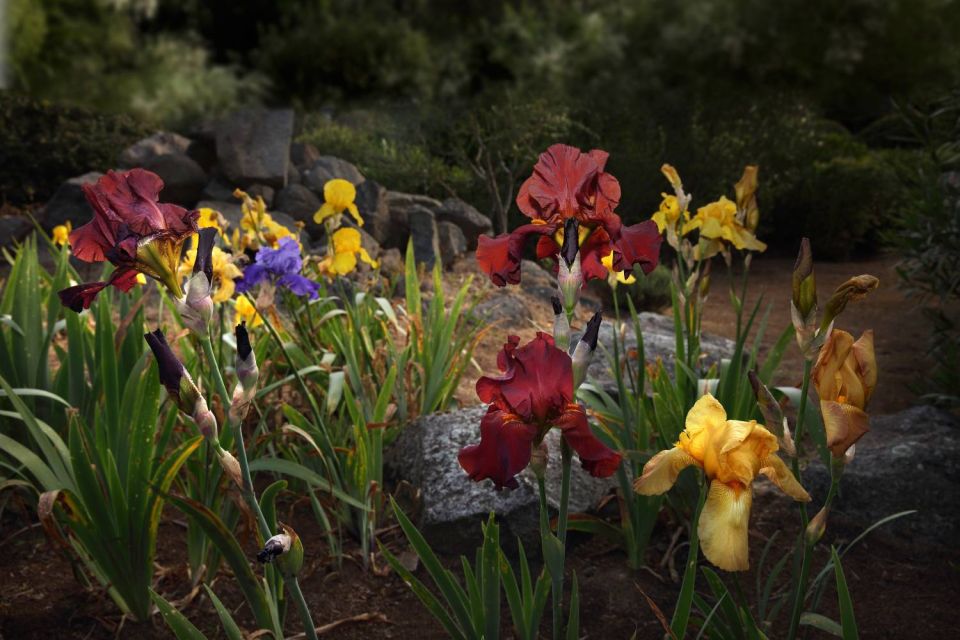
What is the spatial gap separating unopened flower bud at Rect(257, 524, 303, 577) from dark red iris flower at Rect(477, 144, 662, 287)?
455 millimetres

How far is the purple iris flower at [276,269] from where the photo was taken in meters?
2.26

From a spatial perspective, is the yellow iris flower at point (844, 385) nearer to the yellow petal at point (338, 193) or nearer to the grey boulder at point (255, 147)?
the yellow petal at point (338, 193)

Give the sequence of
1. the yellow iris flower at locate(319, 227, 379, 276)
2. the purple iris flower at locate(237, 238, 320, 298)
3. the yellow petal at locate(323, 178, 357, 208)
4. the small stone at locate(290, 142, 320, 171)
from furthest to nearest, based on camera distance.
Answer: the small stone at locate(290, 142, 320, 171) → the yellow iris flower at locate(319, 227, 379, 276) → the yellow petal at locate(323, 178, 357, 208) → the purple iris flower at locate(237, 238, 320, 298)

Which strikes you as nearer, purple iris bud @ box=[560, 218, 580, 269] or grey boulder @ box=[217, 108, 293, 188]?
purple iris bud @ box=[560, 218, 580, 269]

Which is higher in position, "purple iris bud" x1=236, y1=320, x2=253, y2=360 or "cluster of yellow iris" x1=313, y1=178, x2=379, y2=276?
"purple iris bud" x1=236, y1=320, x2=253, y2=360

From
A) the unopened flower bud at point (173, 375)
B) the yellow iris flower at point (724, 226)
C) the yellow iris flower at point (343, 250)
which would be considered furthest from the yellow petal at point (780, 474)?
the yellow iris flower at point (343, 250)

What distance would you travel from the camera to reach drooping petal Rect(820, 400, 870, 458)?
1.12 metres

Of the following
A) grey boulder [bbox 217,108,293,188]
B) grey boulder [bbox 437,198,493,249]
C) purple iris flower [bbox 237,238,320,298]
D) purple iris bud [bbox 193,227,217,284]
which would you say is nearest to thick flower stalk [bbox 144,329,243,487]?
purple iris bud [bbox 193,227,217,284]

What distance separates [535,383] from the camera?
3.51 ft

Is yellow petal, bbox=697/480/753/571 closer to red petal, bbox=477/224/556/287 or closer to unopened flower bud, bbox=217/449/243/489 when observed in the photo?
red petal, bbox=477/224/556/287

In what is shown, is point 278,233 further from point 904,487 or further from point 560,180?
point 904,487

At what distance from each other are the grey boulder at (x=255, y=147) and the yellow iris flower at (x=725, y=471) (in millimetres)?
6183

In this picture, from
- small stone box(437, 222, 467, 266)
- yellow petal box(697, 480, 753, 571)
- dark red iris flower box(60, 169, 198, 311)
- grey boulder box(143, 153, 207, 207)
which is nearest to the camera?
yellow petal box(697, 480, 753, 571)

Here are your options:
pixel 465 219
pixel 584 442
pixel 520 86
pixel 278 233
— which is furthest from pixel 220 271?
pixel 520 86
